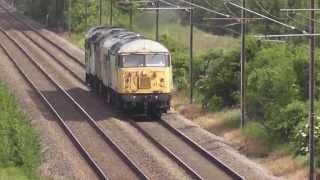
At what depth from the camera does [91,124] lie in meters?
33.4

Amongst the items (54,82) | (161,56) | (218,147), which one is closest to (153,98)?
(161,56)

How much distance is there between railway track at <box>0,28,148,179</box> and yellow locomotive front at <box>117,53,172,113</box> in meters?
2.01

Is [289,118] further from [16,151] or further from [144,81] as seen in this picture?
[16,151]

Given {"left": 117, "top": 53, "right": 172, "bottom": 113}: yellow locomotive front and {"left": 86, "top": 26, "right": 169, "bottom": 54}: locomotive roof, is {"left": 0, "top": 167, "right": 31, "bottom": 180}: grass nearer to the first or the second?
{"left": 117, "top": 53, "right": 172, "bottom": 113}: yellow locomotive front

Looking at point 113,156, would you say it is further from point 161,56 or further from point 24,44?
point 24,44


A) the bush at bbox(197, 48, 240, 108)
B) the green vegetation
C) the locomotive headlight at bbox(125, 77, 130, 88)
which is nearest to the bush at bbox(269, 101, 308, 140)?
the bush at bbox(197, 48, 240, 108)

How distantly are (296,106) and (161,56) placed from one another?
8539mm

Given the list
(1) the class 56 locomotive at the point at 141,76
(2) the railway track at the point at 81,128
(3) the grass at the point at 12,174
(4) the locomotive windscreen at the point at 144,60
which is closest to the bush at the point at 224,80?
(1) the class 56 locomotive at the point at 141,76

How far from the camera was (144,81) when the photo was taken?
1352 inches

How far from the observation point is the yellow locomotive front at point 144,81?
34.2 metres

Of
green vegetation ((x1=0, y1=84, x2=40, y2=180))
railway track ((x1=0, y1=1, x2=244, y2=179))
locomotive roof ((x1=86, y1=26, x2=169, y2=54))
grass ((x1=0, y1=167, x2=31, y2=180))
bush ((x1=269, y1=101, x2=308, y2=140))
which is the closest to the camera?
grass ((x1=0, y1=167, x2=31, y2=180))

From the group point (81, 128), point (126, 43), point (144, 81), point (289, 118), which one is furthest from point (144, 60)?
point (289, 118)

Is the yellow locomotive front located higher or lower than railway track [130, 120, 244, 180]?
higher

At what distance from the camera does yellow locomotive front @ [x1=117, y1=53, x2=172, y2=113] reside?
34188 mm
